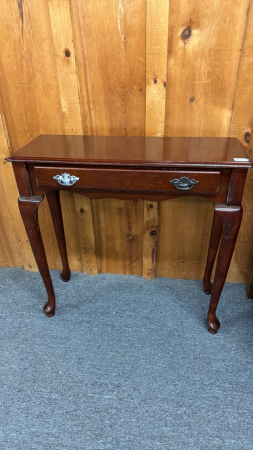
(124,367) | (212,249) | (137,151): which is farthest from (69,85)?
(124,367)

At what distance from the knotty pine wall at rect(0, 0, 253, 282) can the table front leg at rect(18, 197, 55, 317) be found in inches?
14.4

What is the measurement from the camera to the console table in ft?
3.84

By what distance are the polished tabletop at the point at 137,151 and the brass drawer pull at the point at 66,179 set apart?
2.3 inches

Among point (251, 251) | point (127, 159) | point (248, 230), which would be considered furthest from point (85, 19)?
point (251, 251)

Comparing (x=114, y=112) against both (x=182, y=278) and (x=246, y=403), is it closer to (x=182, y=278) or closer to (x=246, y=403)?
(x=182, y=278)

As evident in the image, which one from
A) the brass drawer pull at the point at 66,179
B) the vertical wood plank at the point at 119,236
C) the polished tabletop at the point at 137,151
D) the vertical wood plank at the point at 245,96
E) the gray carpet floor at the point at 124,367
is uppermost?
the vertical wood plank at the point at 245,96

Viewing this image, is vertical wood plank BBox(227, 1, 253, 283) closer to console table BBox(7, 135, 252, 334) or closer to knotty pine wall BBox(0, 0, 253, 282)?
knotty pine wall BBox(0, 0, 253, 282)

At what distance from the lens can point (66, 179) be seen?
124 cm

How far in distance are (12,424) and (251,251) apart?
1447 millimetres

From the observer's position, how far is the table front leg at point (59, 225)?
1.67m

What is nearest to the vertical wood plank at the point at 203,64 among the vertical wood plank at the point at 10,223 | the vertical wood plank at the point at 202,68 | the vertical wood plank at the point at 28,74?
the vertical wood plank at the point at 202,68

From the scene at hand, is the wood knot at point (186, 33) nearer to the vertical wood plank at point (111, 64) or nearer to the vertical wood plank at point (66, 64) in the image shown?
the vertical wood plank at point (111, 64)

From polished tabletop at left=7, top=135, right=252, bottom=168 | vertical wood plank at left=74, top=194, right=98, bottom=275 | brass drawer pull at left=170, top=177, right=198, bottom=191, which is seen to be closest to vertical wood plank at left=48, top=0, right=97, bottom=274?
vertical wood plank at left=74, top=194, right=98, bottom=275

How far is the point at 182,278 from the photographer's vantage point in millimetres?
1953
